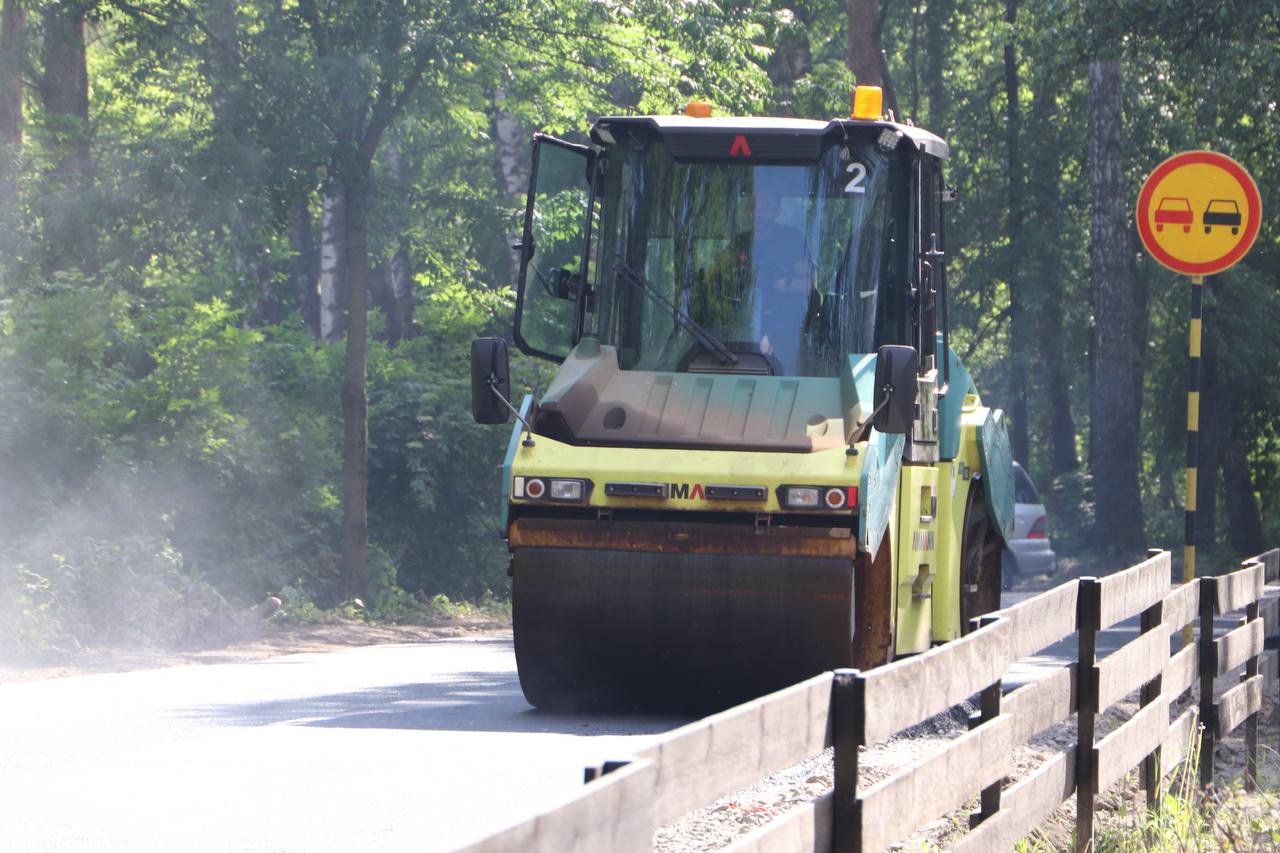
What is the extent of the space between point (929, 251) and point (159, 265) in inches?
591

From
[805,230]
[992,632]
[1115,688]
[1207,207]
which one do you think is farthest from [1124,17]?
[992,632]

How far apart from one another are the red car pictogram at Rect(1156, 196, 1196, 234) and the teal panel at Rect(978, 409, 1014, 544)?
181cm

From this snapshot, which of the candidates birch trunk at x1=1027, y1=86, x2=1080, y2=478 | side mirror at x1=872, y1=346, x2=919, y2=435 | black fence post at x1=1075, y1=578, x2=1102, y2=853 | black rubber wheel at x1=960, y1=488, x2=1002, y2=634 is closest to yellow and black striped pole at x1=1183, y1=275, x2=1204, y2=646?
black rubber wheel at x1=960, y1=488, x2=1002, y2=634

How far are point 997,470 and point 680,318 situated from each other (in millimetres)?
3164

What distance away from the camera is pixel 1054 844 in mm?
7219

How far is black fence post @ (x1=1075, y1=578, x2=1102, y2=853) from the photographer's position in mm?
6996

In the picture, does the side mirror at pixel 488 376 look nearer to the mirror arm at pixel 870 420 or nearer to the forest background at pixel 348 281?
the mirror arm at pixel 870 420

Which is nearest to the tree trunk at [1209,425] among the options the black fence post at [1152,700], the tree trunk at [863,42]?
the tree trunk at [863,42]

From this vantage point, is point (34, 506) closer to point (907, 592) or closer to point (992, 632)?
point (907, 592)

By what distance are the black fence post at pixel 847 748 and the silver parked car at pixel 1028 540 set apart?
897 inches

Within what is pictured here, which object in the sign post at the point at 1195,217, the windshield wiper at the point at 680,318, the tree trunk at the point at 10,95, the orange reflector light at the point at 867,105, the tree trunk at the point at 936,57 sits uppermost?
the tree trunk at the point at 936,57

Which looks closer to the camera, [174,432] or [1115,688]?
[1115,688]

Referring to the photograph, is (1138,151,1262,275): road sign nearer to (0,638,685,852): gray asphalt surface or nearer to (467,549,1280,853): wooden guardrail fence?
(467,549,1280,853): wooden guardrail fence

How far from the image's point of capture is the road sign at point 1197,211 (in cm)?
1122
